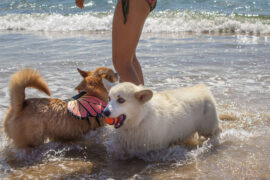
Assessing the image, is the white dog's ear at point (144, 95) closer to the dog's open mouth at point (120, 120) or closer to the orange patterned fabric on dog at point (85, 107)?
the dog's open mouth at point (120, 120)

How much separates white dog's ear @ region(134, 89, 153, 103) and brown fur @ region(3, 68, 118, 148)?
1.00m

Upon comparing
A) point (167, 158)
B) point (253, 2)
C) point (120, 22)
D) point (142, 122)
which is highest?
point (253, 2)

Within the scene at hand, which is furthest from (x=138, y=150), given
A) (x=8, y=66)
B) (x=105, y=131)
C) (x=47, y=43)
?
(x=47, y=43)

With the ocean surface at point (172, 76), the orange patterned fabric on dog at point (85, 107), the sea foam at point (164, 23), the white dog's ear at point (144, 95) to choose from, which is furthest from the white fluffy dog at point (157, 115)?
the sea foam at point (164, 23)

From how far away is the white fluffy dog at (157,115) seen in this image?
3.10 meters

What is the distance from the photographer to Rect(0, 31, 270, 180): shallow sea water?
3.16 meters

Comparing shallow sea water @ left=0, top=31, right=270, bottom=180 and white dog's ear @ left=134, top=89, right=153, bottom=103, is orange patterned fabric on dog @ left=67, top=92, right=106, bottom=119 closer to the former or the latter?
shallow sea water @ left=0, top=31, right=270, bottom=180

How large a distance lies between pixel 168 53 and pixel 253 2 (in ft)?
38.4

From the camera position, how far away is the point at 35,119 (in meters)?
3.49

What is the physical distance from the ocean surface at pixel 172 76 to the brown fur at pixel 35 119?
156 mm

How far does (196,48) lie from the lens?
9.51 meters

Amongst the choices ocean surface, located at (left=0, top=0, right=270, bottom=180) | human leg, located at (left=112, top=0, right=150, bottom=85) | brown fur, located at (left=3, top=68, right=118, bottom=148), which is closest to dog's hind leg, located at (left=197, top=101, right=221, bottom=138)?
ocean surface, located at (left=0, top=0, right=270, bottom=180)

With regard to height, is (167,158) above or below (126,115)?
below

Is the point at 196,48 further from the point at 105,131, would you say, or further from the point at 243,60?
the point at 105,131
